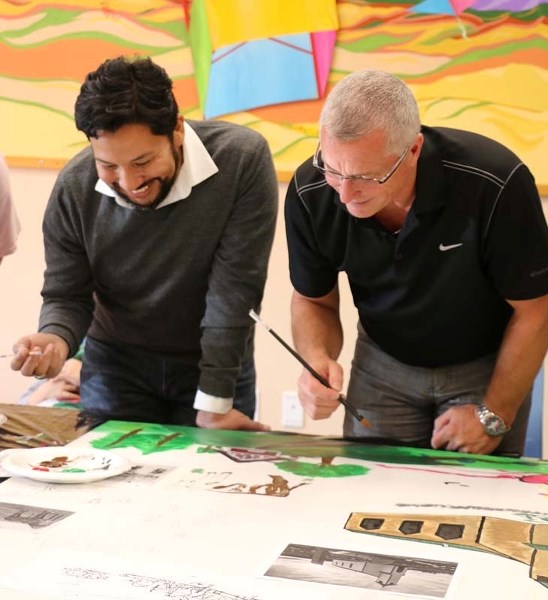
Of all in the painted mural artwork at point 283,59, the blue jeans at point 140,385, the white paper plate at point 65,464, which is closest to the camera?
the white paper plate at point 65,464

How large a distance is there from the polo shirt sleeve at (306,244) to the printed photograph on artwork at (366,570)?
732mm

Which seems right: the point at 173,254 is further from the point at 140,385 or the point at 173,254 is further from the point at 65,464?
the point at 65,464

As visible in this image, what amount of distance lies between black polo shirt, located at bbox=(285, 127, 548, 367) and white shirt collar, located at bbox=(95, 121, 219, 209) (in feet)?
0.75

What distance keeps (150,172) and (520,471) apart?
0.89m

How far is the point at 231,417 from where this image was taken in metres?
1.99

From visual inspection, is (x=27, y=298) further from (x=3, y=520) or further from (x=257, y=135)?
(x=3, y=520)

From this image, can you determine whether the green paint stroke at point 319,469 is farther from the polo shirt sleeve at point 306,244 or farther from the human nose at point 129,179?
the human nose at point 129,179

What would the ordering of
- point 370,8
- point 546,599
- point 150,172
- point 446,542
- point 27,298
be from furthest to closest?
point 27,298, point 370,8, point 150,172, point 446,542, point 546,599

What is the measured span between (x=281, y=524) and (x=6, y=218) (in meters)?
1.25

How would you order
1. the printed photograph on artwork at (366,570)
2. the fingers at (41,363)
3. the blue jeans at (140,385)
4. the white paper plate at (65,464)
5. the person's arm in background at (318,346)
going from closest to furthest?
1. the printed photograph on artwork at (366,570)
2. the white paper plate at (65,464)
3. the person's arm in background at (318,346)
4. the fingers at (41,363)
5. the blue jeans at (140,385)

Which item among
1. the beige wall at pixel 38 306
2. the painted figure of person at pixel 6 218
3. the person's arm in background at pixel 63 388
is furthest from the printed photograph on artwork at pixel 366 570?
the beige wall at pixel 38 306

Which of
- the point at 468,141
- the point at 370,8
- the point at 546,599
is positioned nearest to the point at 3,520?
the point at 546,599

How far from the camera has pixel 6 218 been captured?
228 centimetres

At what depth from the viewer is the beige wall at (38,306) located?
3.14m
